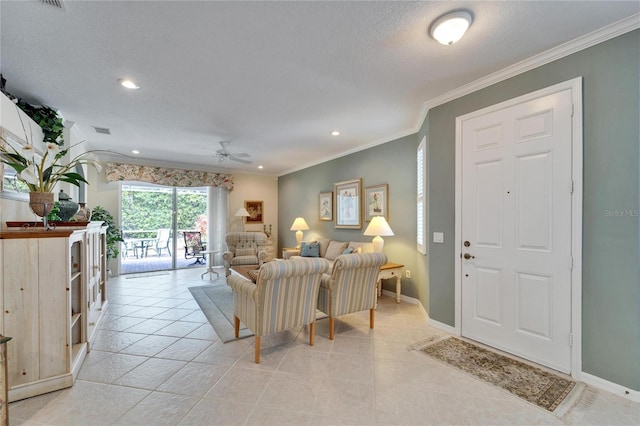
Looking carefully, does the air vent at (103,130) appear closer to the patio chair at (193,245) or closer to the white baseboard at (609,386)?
the patio chair at (193,245)

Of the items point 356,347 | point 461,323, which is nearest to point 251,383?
point 356,347

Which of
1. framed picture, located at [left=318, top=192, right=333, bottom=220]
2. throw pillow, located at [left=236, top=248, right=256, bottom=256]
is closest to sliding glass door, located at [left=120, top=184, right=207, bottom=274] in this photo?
throw pillow, located at [left=236, top=248, right=256, bottom=256]

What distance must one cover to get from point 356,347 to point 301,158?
14.2 ft

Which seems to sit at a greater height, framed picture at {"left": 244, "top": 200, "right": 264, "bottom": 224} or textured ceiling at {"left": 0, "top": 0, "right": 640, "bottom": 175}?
textured ceiling at {"left": 0, "top": 0, "right": 640, "bottom": 175}

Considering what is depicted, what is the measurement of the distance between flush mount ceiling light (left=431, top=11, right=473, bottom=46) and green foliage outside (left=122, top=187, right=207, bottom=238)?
21.1 feet

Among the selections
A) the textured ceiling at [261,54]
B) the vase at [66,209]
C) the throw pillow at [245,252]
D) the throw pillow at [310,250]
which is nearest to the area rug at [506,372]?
the textured ceiling at [261,54]

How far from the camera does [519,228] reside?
241 cm

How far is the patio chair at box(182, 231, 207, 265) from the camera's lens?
6.82 metres

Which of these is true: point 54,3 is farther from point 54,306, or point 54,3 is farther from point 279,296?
point 279,296

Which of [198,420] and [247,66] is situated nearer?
[198,420]

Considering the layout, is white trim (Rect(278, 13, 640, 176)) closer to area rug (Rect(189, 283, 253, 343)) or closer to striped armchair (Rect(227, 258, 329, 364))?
striped armchair (Rect(227, 258, 329, 364))

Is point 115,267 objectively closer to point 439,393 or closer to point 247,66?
point 247,66

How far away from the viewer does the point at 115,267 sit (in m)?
5.82

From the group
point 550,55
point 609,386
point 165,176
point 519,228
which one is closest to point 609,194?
point 519,228
